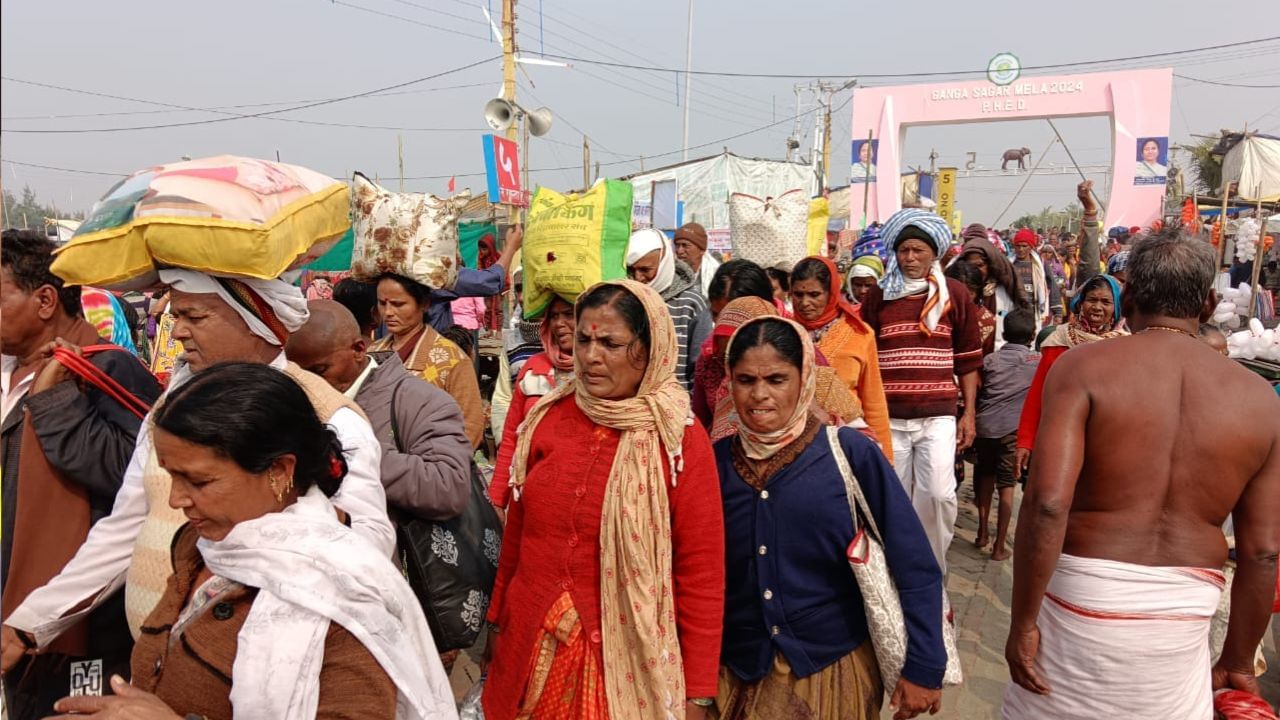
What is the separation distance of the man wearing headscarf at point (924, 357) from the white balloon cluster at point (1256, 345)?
63.6 inches

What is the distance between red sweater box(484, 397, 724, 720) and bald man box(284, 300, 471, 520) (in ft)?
0.91

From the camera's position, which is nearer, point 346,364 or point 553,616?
point 553,616

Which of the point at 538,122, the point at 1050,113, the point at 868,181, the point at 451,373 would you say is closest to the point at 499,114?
the point at 538,122

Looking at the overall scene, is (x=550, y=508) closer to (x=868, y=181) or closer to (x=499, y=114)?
(x=499, y=114)

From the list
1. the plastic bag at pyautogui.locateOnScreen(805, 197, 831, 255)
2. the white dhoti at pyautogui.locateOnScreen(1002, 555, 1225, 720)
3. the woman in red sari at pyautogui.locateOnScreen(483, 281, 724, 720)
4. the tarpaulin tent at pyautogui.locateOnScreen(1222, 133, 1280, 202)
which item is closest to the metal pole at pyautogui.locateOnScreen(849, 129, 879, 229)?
the tarpaulin tent at pyautogui.locateOnScreen(1222, 133, 1280, 202)

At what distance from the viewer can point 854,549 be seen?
212 centimetres

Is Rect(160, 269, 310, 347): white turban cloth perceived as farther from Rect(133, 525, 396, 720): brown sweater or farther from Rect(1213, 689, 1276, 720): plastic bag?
Rect(1213, 689, 1276, 720): plastic bag

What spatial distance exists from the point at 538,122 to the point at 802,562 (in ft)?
31.5

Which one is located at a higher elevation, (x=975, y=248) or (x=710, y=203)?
(x=710, y=203)

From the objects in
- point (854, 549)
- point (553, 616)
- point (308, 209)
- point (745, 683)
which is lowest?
point (745, 683)

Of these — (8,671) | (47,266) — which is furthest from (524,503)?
(47,266)

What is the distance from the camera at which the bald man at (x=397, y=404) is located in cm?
238

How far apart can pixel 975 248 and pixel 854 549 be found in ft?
16.2

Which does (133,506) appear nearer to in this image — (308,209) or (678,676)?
(308,209)
